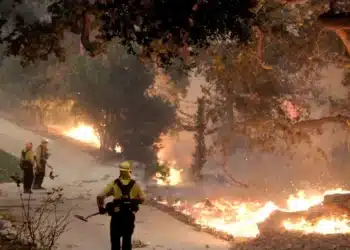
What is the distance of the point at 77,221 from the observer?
11398 millimetres

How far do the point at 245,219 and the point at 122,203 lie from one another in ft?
39.8

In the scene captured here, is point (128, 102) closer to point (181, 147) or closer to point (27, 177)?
point (27, 177)

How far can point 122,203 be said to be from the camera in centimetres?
729

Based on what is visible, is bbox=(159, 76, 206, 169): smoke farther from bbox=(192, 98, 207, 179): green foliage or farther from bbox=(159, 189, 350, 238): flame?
bbox=(159, 189, 350, 238): flame

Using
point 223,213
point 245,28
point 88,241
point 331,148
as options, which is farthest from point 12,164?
point 331,148

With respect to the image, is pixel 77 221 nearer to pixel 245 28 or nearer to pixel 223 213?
pixel 245 28

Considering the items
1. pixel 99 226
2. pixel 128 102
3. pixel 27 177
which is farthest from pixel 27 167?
pixel 128 102

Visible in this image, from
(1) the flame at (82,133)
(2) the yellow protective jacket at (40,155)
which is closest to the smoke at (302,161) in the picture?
(1) the flame at (82,133)

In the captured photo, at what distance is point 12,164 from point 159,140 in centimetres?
998

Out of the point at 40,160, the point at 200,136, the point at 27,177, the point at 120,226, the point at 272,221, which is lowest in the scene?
the point at 120,226

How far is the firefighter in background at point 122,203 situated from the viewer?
7285 millimetres

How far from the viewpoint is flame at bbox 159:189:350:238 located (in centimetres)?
1366

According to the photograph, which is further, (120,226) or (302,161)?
(302,161)

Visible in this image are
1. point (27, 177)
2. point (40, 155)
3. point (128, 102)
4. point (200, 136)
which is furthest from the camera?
point (128, 102)
